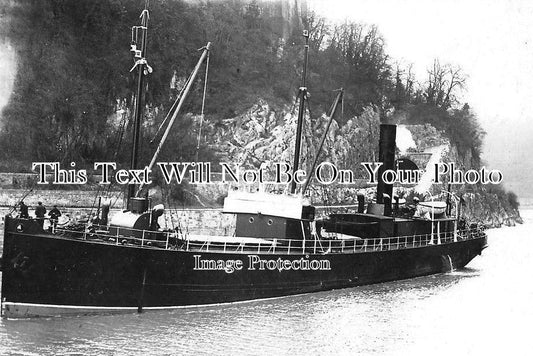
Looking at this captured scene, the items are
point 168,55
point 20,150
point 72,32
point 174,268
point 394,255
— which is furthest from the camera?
point 168,55

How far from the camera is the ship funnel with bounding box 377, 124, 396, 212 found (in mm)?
36969

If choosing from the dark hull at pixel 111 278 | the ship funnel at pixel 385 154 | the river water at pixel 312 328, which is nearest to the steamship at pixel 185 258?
the dark hull at pixel 111 278

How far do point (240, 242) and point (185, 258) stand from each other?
3414 mm

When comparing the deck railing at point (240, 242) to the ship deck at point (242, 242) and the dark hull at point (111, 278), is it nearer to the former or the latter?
the ship deck at point (242, 242)

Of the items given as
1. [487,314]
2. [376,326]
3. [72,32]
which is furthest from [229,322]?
[72,32]

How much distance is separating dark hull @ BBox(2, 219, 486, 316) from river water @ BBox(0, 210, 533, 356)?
1.43 ft

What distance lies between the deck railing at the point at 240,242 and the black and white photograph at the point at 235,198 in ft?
0.45

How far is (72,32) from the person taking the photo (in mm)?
60219

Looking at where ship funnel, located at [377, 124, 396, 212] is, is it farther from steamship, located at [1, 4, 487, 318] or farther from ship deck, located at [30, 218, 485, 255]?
ship deck, located at [30, 218, 485, 255]

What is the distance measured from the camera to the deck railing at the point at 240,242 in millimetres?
22922

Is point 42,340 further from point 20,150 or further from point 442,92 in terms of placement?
point 442,92

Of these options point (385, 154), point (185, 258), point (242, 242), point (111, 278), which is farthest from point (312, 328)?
point (385, 154)

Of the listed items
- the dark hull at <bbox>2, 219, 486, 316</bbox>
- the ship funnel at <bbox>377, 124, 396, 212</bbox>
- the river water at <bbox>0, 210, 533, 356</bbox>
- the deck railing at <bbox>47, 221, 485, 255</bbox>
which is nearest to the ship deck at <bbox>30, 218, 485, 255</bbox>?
the deck railing at <bbox>47, 221, 485, 255</bbox>

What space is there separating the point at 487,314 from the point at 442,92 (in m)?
72.0
